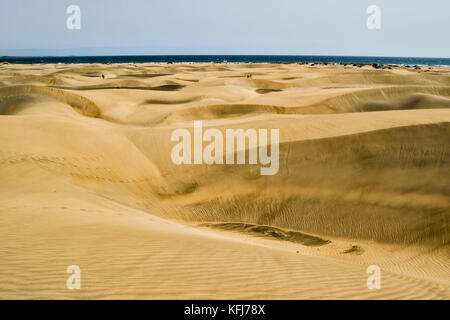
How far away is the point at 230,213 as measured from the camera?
9.30m

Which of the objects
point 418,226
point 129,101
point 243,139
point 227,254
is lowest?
point 418,226

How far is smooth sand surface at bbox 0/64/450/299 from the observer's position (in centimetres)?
418

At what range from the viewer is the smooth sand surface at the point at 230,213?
4.18 metres

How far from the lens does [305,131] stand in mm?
13258

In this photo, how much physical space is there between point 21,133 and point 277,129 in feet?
29.3

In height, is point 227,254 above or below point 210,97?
below

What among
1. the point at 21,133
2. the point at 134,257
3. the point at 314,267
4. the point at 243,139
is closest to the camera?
the point at 134,257
